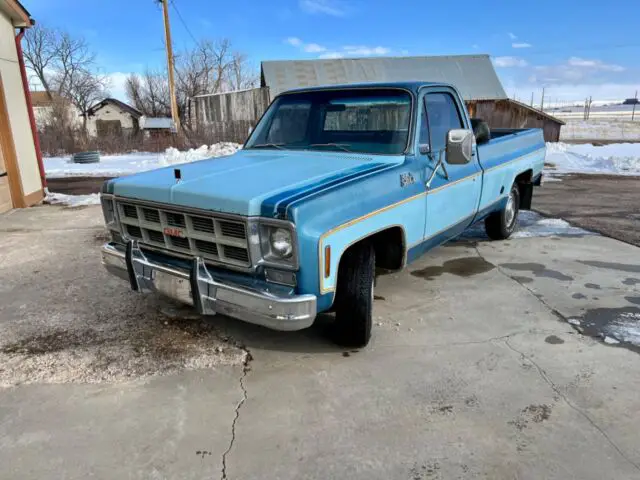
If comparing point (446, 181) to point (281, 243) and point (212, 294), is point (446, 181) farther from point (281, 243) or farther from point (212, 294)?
point (212, 294)

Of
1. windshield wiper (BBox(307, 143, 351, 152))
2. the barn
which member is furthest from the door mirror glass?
the barn

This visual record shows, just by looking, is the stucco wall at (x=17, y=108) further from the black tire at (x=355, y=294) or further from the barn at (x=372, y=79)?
the barn at (x=372, y=79)

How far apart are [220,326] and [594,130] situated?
123 feet

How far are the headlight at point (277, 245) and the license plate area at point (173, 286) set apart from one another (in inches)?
26.0

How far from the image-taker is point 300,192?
2.98 m

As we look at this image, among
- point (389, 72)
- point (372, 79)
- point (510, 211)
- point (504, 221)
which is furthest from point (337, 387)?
point (389, 72)

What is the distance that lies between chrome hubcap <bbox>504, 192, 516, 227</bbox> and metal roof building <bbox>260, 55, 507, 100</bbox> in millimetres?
19746

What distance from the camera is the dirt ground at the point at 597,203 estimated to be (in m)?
7.27

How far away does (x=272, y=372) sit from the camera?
11.0 feet

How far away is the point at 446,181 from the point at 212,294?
2.38 metres

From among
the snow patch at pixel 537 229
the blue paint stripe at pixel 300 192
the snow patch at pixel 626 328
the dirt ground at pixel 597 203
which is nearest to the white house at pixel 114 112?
the dirt ground at pixel 597 203

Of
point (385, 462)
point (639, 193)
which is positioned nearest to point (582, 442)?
point (385, 462)

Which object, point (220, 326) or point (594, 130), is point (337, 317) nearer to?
point (220, 326)

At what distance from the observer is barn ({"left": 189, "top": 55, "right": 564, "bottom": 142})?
25125 mm
